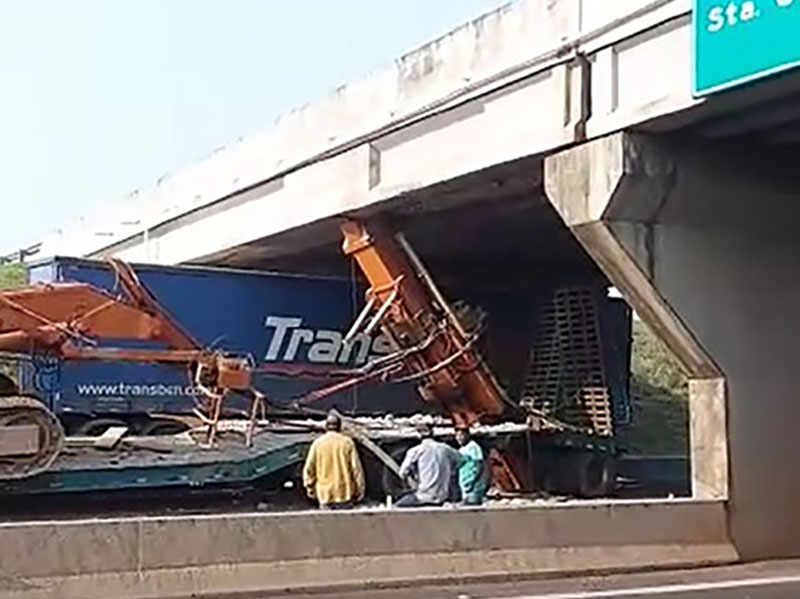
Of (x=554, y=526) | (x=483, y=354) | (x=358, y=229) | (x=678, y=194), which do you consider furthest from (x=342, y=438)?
(x=483, y=354)

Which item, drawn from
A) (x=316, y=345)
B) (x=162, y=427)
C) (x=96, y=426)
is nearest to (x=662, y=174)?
(x=162, y=427)

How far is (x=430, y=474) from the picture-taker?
1606 cm

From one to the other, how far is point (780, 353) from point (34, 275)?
11.6 m

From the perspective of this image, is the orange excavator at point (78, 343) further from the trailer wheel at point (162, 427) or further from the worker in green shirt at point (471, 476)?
the worker in green shirt at point (471, 476)

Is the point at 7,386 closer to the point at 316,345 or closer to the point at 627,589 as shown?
the point at 316,345

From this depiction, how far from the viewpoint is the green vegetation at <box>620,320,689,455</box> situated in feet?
109

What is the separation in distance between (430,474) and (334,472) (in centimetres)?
134

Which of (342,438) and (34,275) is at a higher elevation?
(34,275)

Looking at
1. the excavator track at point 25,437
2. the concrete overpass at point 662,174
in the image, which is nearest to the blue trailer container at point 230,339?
the excavator track at point 25,437

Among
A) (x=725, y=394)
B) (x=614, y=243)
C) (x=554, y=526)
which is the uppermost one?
(x=614, y=243)

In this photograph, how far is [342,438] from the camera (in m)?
17.1

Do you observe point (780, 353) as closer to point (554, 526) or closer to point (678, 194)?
point (678, 194)

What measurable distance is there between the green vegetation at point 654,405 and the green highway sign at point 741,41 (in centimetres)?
1399

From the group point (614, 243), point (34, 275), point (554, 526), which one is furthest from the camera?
point (34, 275)
